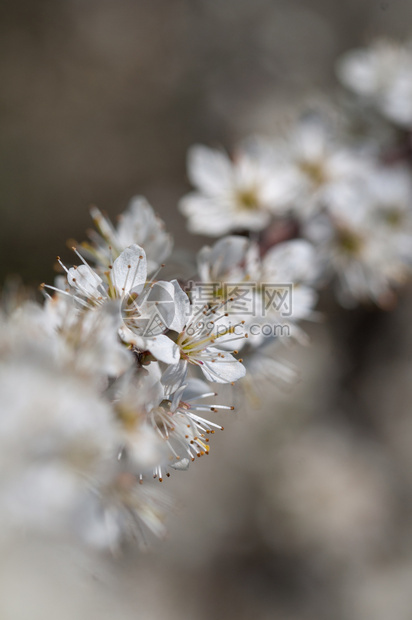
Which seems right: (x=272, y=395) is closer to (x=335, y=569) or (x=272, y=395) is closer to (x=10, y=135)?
(x=335, y=569)

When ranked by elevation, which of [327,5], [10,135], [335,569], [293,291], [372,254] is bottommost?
[335,569]

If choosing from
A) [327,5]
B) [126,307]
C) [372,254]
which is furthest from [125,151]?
[126,307]

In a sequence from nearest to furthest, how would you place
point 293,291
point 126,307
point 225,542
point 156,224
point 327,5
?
1. point 126,307
2. point 156,224
3. point 293,291
4. point 225,542
5. point 327,5

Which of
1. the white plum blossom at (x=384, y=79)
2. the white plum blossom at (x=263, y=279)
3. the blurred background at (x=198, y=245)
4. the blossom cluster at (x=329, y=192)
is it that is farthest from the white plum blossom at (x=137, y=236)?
the blurred background at (x=198, y=245)

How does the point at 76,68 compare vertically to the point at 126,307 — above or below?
above

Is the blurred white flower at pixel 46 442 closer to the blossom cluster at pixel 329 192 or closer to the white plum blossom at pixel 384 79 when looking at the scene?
the blossom cluster at pixel 329 192

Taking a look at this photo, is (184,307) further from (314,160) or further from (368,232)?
(314,160)
